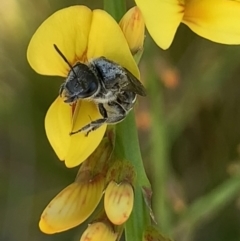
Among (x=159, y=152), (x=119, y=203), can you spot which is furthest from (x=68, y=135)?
(x=159, y=152)

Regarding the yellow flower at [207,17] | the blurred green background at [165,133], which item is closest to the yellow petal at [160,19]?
the yellow flower at [207,17]

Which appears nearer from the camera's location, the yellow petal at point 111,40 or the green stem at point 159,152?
the yellow petal at point 111,40

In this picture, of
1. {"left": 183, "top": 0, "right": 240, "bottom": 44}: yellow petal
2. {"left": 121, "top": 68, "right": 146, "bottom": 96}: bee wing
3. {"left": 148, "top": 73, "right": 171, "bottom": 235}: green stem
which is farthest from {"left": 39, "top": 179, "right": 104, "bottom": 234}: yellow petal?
{"left": 148, "top": 73, "right": 171, "bottom": 235}: green stem

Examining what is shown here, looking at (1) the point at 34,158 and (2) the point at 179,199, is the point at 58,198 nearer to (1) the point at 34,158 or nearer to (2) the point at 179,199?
(2) the point at 179,199

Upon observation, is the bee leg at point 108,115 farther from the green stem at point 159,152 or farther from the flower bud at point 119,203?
the green stem at point 159,152

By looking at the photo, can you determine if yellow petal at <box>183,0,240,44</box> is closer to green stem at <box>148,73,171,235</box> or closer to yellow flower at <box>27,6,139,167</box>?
yellow flower at <box>27,6,139,167</box>
